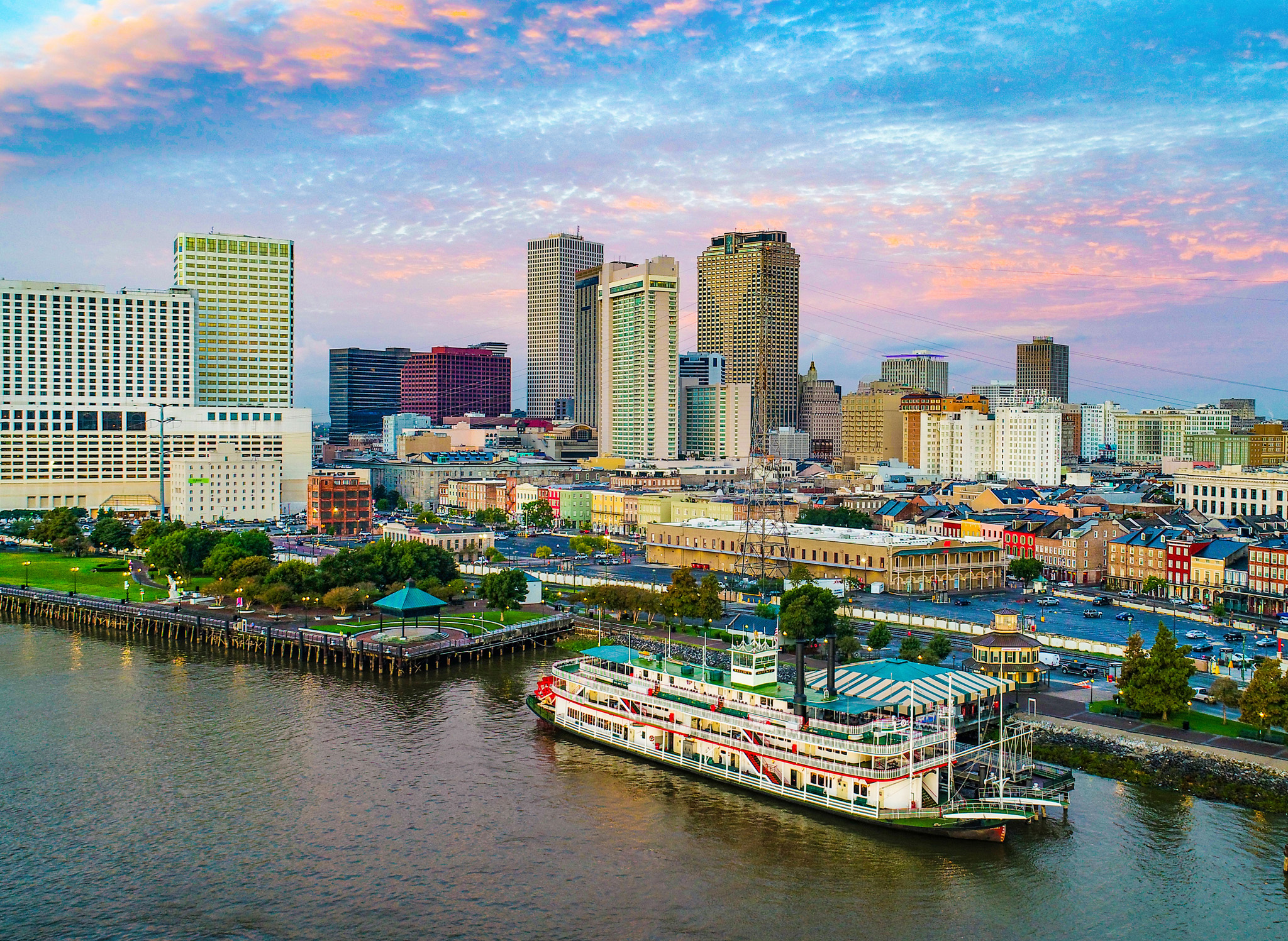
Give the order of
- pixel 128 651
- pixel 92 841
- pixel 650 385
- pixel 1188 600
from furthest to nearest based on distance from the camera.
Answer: pixel 650 385, pixel 1188 600, pixel 128 651, pixel 92 841

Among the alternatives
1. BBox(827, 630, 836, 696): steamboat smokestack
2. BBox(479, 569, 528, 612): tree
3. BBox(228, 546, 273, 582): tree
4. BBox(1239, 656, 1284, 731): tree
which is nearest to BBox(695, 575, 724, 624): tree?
BBox(479, 569, 528, 612): tree

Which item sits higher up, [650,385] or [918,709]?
[650,385]

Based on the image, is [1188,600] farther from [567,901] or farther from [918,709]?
[567,901]

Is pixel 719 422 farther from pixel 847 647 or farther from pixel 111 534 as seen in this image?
pixel 847 647

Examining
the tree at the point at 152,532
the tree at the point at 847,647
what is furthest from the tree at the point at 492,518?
the tree at the point at 847,647

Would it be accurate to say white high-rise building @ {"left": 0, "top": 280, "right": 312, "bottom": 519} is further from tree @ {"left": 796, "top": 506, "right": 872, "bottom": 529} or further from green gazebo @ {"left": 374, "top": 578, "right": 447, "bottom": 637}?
green gazebo @ {"left": 374, "top": 578, "right": 447, "bottom": 637}

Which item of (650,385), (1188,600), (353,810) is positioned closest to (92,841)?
(353,810)
